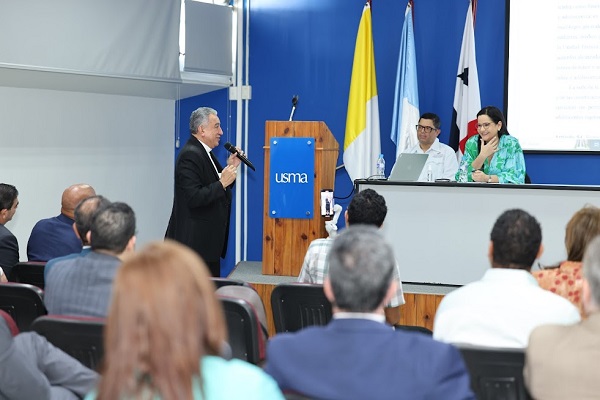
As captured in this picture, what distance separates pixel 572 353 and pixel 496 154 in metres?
3.48

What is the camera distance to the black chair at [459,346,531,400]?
218cm

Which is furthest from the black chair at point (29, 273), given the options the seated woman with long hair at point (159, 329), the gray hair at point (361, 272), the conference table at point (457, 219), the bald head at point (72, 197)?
the seated woman with long hair at point (159, 329)

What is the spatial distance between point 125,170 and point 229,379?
20.3 ft

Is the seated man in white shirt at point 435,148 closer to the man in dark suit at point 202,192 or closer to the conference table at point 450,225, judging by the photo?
the conference table at point 450,225

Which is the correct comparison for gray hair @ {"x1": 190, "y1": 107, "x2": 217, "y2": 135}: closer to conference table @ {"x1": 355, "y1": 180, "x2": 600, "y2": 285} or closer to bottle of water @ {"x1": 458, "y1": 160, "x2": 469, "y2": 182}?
conference table @ {"x1": 355, "y1": 180, "x2": 600, "y2": 285}

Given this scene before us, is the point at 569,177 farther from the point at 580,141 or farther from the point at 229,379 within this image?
the point at 229,379

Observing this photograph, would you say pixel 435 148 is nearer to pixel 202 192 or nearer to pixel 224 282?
pixel 202 192

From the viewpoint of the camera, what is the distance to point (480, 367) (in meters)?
2.22

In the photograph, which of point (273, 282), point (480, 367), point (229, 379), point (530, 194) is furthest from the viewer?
point (273, 282)

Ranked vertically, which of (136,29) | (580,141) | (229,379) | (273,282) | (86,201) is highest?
(136,29)

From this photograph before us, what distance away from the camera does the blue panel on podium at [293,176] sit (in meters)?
5.48

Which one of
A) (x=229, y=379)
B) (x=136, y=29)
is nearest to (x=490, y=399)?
(x=229, y=379)

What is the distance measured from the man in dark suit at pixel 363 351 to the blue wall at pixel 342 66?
17.1 feet

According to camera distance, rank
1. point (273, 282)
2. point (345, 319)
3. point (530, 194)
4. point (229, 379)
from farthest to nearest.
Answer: point (273, 282) < point (530, 194) < point (345, 319) < point (229, 379)
